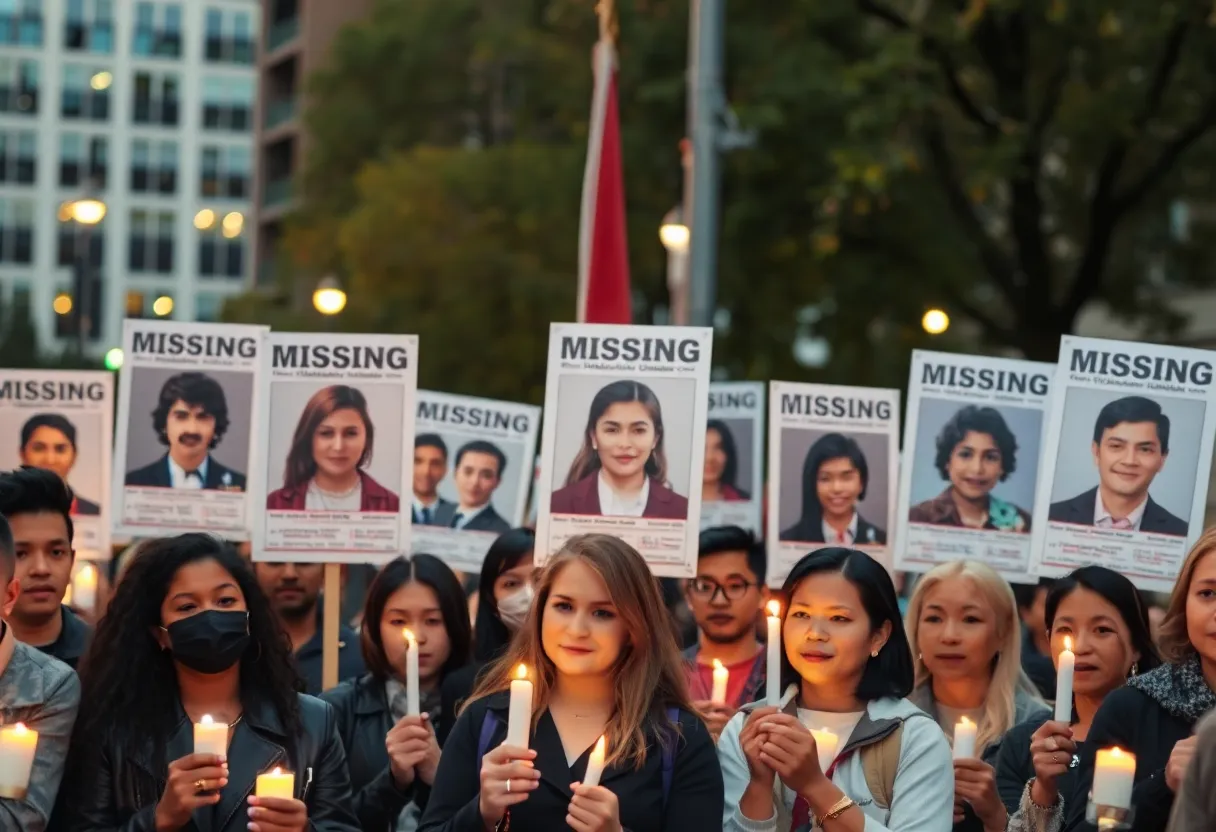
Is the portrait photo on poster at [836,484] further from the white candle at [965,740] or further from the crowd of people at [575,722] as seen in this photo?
the white candle at [965,740]

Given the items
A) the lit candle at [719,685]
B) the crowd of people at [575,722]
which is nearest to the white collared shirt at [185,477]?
the crowd of people at [575,722]

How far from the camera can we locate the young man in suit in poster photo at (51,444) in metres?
10.3

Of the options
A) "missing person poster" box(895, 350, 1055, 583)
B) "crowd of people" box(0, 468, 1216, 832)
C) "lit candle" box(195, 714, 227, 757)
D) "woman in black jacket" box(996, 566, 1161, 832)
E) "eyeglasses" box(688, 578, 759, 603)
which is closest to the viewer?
"lit candle" box(195, 714, 227, 757)

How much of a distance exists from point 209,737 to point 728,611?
338 centimetres

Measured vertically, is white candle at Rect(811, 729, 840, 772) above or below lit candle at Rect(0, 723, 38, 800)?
above

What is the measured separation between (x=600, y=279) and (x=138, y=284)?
81.9m

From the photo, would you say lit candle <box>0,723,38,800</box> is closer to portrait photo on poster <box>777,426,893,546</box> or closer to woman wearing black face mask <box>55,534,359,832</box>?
woman wearing black face mask <box>55,534,359,832</box>

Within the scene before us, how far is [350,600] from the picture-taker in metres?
14.8

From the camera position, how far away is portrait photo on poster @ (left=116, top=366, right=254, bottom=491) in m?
9.64

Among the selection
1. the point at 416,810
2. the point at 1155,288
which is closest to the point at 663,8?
the point at 1155,288

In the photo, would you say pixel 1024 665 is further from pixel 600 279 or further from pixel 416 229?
pixel 416 229

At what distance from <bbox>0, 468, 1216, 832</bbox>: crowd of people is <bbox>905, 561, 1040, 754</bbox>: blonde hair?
1.54 ft

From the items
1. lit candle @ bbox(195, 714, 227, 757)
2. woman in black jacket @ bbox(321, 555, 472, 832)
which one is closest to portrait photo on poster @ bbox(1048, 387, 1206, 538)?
woman in black jacket @ bbox(321, 555, 472, 832)

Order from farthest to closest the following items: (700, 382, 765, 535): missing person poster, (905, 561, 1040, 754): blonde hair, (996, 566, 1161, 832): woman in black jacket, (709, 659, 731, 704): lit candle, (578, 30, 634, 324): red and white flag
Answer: (578, 30, 634, 324): red and white flag, (700, 382, 765, 535): missing person poster, (905, 561, 1040, 754): blonde hair, (709, 659, 731, 704): lit candle, (996, 566, 1161, 832): woman in black jacket
